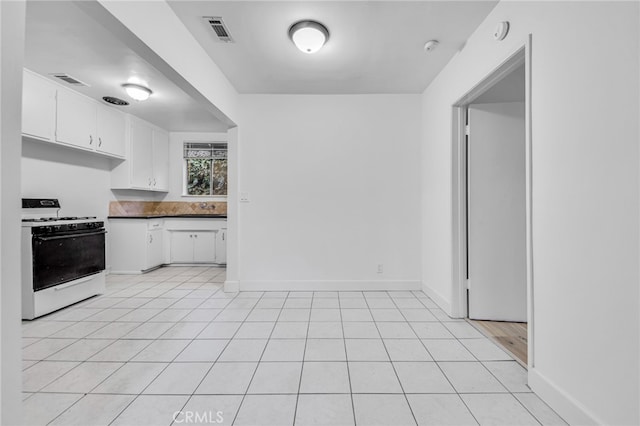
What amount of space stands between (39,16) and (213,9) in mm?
1389

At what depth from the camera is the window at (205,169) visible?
5.75 m

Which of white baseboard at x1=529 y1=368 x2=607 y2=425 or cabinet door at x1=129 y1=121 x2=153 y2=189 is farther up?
cabinet door at x1=129 y1=121 x2=153 y2=189

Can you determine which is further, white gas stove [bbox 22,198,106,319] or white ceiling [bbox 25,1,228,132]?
white gas stove [bbox 22,198,106,319]

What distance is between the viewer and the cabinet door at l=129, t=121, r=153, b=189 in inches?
188

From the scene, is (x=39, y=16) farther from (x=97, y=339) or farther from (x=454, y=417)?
(x=454, y=417)

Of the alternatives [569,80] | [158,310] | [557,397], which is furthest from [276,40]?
[557,397]

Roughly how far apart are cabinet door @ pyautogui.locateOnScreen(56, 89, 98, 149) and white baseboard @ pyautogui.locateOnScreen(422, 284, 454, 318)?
4976 mm

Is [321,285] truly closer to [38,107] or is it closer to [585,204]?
[585,204]

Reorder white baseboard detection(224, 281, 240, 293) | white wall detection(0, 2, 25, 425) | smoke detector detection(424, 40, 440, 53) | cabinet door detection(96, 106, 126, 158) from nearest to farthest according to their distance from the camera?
white wall detection(0, 2, 25, 425) → smoke detector detection(424, 40, 440, 53) → white baseboard detection(224, 281, 240, 293) → cabinet door detection(96, 106, 126, 158)

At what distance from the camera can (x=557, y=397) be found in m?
1.53

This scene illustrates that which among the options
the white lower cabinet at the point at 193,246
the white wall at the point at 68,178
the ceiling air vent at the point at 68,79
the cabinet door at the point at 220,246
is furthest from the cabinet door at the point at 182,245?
the ceiling air vent at the point at 68,79

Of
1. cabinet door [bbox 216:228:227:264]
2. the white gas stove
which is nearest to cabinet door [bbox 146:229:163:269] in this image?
cabinet door [bbox 216:228:227:264]

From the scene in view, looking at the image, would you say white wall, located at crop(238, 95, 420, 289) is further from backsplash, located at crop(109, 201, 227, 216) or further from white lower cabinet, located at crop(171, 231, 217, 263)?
backsplash, located at crop(109, 201, 227, 216)

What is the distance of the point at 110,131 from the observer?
14.1 feet
